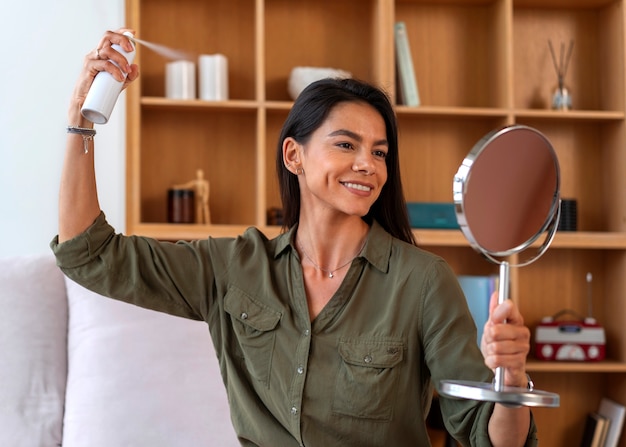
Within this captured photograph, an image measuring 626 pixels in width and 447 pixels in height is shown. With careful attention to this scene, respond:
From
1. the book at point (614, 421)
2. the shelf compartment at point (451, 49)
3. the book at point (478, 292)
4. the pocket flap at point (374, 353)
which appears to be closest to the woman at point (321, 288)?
the pocket flap at point (374, 353)

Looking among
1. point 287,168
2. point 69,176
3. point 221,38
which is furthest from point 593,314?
point 69,176

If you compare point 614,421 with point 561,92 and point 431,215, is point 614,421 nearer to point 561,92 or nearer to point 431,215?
point 431,215

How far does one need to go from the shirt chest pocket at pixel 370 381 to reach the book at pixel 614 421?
213cm

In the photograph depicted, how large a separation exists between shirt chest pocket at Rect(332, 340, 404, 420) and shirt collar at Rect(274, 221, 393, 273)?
Answer: 17 centimetres

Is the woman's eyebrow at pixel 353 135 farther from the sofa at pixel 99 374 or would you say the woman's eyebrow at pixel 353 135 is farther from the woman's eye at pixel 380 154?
the sofa at pixel 99 374

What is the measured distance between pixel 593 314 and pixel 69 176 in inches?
106

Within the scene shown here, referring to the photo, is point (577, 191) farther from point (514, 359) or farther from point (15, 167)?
point (514, 359)

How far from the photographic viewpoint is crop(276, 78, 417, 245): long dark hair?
5.85ft

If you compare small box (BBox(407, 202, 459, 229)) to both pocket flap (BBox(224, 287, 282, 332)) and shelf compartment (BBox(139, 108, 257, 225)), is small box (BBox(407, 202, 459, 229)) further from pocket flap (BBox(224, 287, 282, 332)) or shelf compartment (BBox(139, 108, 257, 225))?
pocket flap (BBox(224, 287, 282, 332))

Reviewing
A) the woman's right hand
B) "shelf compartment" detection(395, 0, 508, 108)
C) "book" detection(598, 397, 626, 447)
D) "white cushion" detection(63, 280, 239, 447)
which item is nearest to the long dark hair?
the woman's right hand

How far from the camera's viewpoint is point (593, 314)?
12.0 feet

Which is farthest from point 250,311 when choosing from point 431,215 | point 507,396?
point 431,215

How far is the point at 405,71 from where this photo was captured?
3.31 meters

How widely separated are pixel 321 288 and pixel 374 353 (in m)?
0.19
